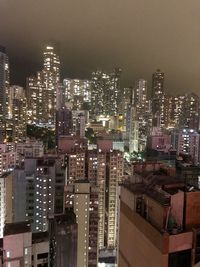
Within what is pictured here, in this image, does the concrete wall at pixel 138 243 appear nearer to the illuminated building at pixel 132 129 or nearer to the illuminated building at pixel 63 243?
the illuminated building at pixel 63 243

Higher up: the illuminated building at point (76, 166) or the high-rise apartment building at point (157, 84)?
the high-rise apartment building at point (157, 84)

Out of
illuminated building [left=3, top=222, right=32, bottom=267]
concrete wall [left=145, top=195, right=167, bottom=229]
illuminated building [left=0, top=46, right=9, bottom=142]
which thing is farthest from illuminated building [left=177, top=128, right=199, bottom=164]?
concrete wall [left=145, top=195, right=167, bottom=229]

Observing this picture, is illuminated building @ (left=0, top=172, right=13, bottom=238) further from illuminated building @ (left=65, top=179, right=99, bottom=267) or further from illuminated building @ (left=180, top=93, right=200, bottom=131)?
illuminated building @ (left=180, top=93, right=200, bottom=131)

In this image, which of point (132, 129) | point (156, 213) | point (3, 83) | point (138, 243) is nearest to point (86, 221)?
point (138, 243)

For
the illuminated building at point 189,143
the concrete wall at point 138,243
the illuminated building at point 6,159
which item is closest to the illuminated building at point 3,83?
the illuminated building at point 6,159

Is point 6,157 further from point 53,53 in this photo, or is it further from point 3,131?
point 53,53

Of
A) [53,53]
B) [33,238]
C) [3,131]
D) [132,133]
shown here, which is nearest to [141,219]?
[33,238]

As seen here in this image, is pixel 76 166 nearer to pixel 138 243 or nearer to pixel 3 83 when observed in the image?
pixel 138 243
